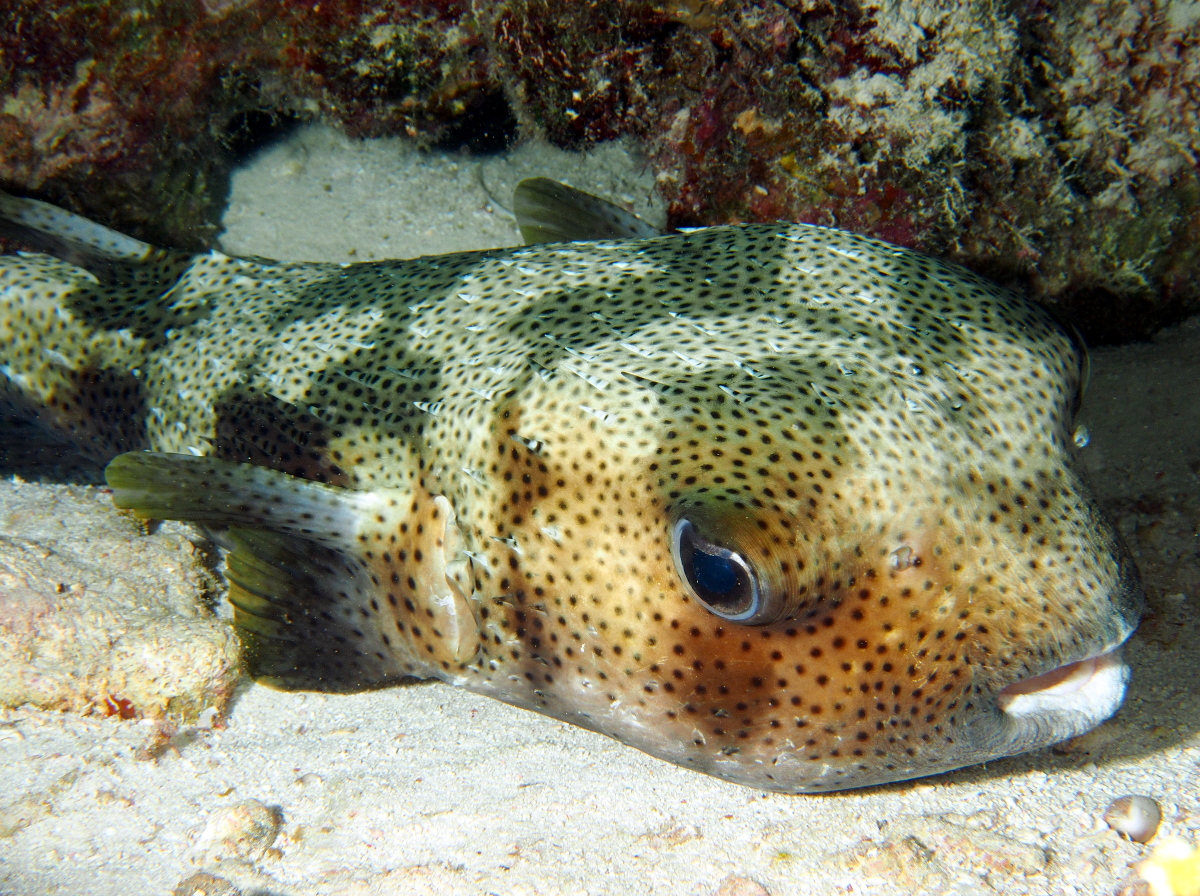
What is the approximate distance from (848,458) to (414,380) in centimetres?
148

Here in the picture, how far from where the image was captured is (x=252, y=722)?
276 cm

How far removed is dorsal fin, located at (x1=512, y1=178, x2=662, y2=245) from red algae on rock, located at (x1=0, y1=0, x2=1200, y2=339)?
1.76ft

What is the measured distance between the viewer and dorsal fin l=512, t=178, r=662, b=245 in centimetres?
354

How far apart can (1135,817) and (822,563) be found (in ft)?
3.78

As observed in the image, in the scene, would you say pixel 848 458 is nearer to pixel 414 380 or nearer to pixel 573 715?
pixel 573 715

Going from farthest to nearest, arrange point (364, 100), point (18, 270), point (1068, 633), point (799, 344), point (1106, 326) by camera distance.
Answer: point (364, 100) → point (1106, 326) → point (18, 270) → point (799, 344) → point (1068, 633)

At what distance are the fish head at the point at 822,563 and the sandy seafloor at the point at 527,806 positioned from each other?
249 mm

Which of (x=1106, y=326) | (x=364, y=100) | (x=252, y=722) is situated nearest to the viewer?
(x=252, y=722)

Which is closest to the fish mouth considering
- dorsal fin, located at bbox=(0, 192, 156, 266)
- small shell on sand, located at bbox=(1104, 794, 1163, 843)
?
small shell on sand, located at bbox=(1104, 794, 1163, 843)

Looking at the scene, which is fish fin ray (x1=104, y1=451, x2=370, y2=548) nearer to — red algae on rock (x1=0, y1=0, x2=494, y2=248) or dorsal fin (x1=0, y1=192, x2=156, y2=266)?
dorsal fin (x1=0, y1=192, x2=156, y2=266)

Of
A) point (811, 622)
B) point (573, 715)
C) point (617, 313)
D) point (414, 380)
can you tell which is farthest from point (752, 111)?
point (573, 715)

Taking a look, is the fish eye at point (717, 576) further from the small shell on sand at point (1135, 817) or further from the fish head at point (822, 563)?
the small shell on sand at point (1135, 817)

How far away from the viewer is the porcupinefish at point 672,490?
1896 mm

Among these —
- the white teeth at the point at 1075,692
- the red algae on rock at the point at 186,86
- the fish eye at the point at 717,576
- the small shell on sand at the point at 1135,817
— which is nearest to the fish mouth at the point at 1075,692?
the white teeth at the point at 1075,692
